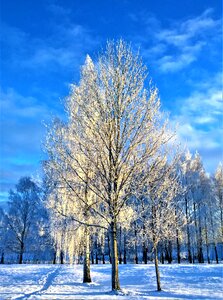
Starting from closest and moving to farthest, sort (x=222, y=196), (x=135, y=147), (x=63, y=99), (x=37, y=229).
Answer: (x=135, y=147)
(x=63, y=99)
(x=222, y=196)
(x=37, y=229)

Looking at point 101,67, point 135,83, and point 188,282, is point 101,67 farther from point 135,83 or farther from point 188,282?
point 188,282

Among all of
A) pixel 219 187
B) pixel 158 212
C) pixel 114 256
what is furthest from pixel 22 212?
pixel 114 256

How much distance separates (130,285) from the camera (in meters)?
16.3

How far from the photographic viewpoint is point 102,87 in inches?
525

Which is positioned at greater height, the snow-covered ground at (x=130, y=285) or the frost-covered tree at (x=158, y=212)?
the frost-covered tree at (x=158, y=212)

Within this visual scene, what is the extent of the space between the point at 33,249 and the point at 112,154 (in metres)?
30.1

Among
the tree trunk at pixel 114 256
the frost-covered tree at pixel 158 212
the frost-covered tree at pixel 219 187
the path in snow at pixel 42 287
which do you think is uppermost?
the frost-covered tree at pixel 219 187

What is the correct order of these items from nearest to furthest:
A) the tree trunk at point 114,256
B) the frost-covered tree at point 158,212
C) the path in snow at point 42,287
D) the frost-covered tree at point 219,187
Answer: the path in snow at point 42,287 < the tree trunk at point 114,256 < the frost-covered tree at point 158,212 < the frost-covered tree at point 219,187

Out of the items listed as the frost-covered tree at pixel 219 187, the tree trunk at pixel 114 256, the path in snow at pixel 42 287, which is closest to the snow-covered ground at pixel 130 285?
the path in snow at pixel 42 287

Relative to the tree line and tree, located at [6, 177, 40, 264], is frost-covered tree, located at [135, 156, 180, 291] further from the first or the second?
tree, located at [6, 177, 40, 264]

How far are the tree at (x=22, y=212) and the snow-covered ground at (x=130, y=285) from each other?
14.3m

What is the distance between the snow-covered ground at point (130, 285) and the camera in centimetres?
1226

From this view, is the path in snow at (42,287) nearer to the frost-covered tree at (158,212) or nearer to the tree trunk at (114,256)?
the tree trunk at (114,256)

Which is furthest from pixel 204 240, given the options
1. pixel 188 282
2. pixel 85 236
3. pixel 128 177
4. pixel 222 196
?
pixel 128 177
